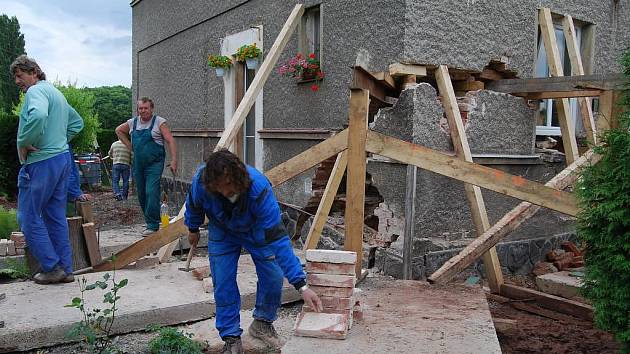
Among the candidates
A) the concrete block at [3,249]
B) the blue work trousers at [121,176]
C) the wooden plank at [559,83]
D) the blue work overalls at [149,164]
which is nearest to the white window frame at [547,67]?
the wooden plank at [559,83]

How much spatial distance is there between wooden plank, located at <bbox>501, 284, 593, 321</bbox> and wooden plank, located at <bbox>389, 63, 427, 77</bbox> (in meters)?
2.18

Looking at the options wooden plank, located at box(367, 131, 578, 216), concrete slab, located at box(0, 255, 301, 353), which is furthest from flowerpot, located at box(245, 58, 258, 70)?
wooden plank, located at box(367, 131, 578, 216)

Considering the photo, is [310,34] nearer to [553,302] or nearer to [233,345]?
[553,302]

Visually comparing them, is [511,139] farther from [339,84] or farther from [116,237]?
[116,237]

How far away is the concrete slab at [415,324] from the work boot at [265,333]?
0.52 meters

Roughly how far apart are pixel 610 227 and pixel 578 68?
3.63 metres

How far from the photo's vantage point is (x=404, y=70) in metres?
5.54

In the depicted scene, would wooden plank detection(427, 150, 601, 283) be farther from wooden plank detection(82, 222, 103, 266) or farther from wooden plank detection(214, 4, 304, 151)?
wooden plank detection(82, 222, 103, 266)

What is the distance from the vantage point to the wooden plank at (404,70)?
217 inches

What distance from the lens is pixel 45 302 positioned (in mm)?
4199

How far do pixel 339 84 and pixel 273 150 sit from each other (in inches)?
66.3

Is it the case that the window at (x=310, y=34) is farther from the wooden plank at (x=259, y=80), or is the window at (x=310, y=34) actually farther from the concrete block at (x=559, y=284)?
the concrete block at (x=559, y=284)

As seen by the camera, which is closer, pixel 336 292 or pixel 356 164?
pixel 336 292

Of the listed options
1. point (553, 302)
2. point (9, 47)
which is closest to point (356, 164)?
point (553, 302)
